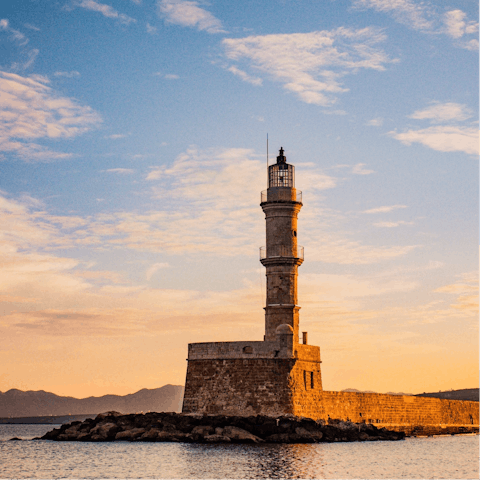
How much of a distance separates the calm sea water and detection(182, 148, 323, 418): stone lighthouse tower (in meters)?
2.25

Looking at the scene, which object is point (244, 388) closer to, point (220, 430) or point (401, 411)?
point (220, 430)

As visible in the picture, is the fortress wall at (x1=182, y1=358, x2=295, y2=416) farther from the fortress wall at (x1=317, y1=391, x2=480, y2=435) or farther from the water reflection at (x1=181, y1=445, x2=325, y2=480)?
the fortress wall at (x1=317, y1=391, x2=480, y2=435)

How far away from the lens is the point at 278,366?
34719mm

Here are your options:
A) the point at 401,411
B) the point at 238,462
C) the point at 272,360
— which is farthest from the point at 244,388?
the point at 401,411

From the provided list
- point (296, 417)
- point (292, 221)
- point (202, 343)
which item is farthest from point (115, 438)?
point (292, 221)

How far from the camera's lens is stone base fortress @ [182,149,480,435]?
1358 inches

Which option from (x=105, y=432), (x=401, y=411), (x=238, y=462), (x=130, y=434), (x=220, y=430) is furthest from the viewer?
(x=401, y=411)

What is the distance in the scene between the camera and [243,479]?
24.1 metres

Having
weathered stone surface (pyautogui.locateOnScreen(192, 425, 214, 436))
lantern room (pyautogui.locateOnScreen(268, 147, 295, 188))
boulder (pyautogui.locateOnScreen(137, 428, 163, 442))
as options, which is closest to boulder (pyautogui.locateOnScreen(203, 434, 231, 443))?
weathered stone surface (pyautogui.locateOnScreen(192, 425, 214, 436))

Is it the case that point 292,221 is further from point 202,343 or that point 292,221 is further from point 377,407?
point 377,407

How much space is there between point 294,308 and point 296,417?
205 inches

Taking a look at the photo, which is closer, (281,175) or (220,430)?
(220,430)

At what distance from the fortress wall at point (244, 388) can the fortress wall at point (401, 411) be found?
3.23 m

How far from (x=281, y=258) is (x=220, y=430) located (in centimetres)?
831
